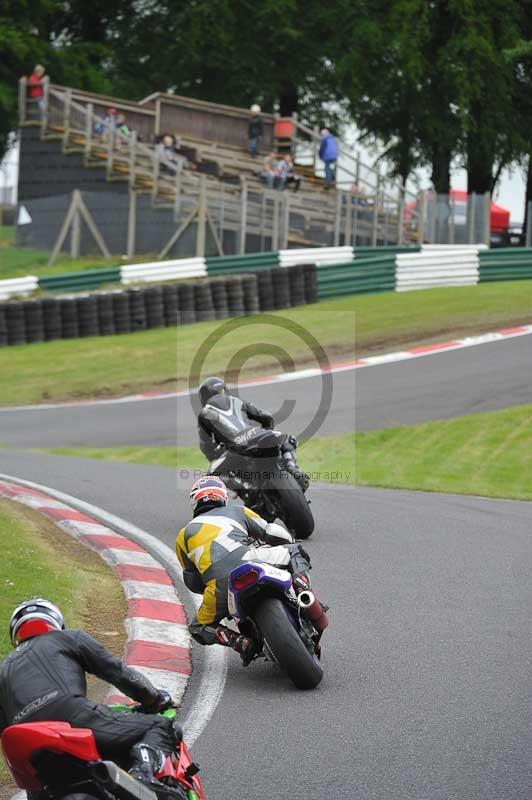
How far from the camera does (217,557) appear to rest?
7.52 meters

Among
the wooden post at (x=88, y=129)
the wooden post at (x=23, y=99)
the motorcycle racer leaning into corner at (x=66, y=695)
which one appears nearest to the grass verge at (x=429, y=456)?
the motorcycle racer leaning into corner at (x=66, y=695)

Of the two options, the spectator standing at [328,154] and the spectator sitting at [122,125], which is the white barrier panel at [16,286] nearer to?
the spectator sitting at [122,125]

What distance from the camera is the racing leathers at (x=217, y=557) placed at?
746 cm

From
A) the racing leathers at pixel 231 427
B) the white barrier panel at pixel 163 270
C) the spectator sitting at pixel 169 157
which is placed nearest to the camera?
the racing leathers at pixel 231 427

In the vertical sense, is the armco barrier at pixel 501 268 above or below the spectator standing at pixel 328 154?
below

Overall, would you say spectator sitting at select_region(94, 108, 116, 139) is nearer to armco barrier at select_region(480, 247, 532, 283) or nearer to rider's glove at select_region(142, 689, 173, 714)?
armco barrier at select_region(480, 247, 532, 283)

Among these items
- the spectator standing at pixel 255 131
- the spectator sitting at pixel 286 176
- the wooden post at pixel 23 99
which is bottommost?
the spectator sitting at pixel 286 176

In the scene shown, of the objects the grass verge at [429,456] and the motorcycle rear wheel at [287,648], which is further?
the grass verge at [429,456]

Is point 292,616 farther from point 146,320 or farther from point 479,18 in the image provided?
point 479,18

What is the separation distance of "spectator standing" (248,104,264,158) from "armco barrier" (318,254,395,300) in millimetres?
8036

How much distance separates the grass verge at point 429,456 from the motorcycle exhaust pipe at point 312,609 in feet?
22.8

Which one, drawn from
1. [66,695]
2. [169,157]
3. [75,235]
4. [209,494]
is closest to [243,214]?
[169,157]

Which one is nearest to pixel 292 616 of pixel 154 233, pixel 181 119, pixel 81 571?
pixel 81 571

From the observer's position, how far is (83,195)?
29344 mm
